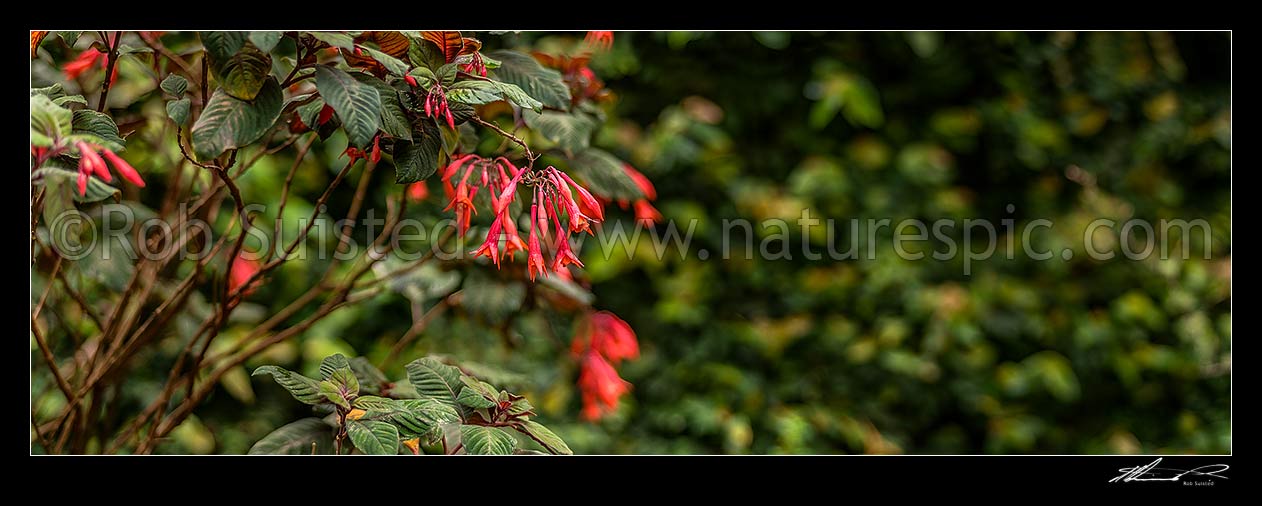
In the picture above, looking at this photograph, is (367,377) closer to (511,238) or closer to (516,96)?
(511,238)

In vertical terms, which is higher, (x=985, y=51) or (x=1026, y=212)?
(x=985, y=51)

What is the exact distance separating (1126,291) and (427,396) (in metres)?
1.60

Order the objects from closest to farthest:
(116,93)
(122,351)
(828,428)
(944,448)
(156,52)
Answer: (156,52) < (122,351) < (116,93) < (828,428) < (944,448)

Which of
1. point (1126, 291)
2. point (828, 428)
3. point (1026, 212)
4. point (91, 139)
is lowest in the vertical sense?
point (828, 428)

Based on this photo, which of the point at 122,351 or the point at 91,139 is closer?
the point at 91,139

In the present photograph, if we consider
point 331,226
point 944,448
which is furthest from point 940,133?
point 331,226

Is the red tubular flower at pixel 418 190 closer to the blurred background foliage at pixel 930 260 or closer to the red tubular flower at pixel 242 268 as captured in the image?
the red tubular flower at pixel 242 268

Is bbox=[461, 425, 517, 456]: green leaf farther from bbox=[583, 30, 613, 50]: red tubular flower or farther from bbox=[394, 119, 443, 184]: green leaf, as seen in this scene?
bbox=[583, 30, 613, 50]: red tubular flower

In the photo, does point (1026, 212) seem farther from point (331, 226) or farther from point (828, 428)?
point (331, 226)

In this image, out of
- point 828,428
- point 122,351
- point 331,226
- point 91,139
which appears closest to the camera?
point 91,139

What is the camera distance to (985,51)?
1.81 metres

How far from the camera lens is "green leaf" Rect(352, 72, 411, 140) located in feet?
2.02

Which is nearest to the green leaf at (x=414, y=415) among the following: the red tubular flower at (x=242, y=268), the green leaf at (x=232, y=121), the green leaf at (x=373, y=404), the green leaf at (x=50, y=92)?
the green leaf at (x=373, y=404)

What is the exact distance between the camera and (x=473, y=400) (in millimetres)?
667
